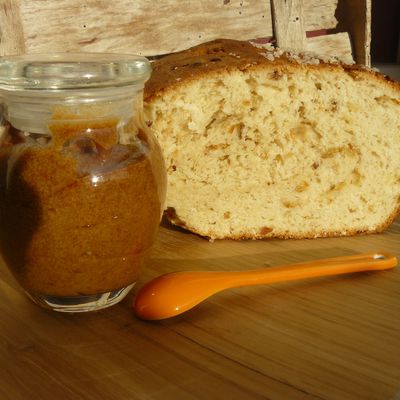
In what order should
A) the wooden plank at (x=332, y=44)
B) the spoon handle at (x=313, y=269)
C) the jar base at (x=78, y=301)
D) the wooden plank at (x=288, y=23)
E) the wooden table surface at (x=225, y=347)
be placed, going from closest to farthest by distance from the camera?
the wooden table surface at (x=225, y=347) < the jar base at (x=78, y=301) < the spoon handle at (x=313, y=269) < the wooden plank at (x=288, y=23) < the wooden plank at (x=332, y=44)

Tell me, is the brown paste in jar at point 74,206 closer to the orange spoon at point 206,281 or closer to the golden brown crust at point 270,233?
the orange spoon at point 206,281

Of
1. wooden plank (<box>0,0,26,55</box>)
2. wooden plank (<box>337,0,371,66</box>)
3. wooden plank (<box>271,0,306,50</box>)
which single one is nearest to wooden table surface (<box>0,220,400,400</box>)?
wooden plank (<box>0,0,26,55</box>)

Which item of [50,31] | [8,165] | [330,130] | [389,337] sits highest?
[50,31]

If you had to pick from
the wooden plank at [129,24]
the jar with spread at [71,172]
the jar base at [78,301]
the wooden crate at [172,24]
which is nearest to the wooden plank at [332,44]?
the wooden crate at [172,24]

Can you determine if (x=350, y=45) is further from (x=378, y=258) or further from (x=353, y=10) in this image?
(x=378, y=258)

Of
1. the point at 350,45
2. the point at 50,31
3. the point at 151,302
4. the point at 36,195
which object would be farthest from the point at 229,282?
the point at 350,45

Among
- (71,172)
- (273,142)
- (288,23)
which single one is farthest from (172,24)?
(71,172)

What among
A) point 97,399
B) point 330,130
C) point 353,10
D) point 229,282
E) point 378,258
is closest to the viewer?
point 97,399
